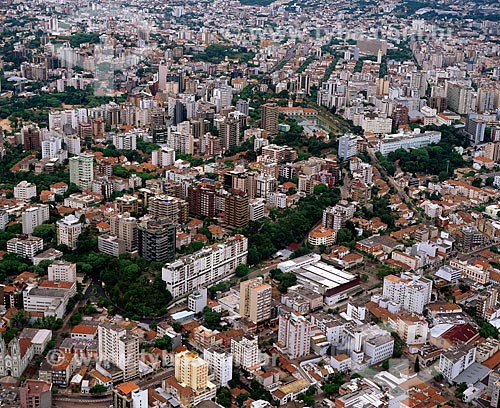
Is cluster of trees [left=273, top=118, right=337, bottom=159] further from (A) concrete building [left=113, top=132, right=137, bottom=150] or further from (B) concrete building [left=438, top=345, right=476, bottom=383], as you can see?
(B) concrete building [left=438, top=345, right=476, bottom=383]

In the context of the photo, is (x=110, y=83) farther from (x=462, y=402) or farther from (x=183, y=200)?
(x=462, y=402)

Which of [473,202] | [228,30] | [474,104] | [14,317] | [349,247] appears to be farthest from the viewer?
[228,30]

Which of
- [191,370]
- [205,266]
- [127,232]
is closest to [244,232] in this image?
[205,266]

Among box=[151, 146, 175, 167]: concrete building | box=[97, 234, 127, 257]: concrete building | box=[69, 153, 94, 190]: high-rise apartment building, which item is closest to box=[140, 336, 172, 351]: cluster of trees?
box=[97, 234, 127, 257]: concrete building

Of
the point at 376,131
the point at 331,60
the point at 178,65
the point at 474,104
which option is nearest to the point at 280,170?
the point at 376,131

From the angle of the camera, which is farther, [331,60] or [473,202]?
[331,60]

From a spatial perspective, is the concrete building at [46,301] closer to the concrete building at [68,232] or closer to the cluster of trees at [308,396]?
the concrete building at [68,232]
